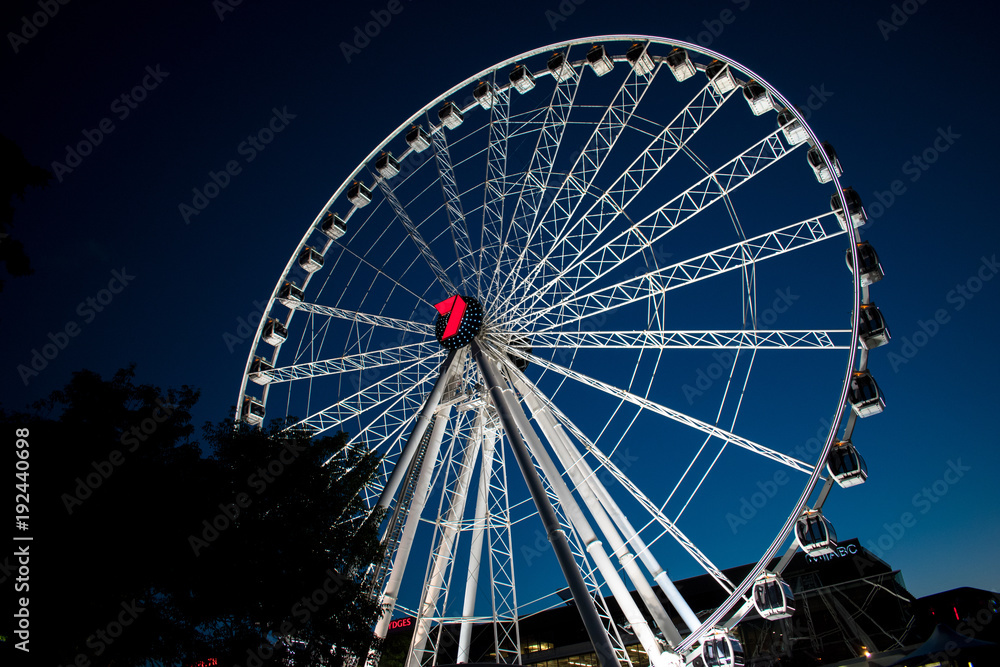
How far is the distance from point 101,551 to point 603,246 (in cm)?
1536

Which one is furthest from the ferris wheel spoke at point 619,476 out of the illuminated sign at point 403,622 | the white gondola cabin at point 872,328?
the illuminated sign at point 403,622

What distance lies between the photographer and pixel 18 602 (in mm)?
8680

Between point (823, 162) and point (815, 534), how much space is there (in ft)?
36.7

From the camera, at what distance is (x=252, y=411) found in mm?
22125

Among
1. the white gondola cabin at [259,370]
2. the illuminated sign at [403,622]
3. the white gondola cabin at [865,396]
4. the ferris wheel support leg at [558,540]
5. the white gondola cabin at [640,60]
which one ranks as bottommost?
the illuminated sign at [403,622]

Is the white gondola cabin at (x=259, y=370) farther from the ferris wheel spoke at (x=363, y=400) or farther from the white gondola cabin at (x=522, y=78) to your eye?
the white gondola cabin at (x=522, y=78)

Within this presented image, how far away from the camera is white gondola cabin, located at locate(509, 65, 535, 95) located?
22.6 meters

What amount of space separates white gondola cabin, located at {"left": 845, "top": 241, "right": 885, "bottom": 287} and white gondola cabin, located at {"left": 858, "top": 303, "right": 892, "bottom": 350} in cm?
96

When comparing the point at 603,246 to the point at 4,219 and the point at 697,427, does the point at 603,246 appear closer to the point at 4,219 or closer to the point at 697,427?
the point at 697,427

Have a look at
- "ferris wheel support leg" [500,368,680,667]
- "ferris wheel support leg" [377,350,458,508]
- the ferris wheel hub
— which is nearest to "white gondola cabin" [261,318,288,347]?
the ferris wheel hub

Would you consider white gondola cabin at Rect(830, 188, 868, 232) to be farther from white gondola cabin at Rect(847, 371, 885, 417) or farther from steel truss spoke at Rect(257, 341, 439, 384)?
steel truss spoke at Rect(257, 341, 439, 384)

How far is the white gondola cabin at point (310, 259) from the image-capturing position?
24.0m

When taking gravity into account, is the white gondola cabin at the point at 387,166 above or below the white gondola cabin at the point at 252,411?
above

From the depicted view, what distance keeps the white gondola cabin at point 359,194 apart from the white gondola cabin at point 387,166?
2.97 ft
